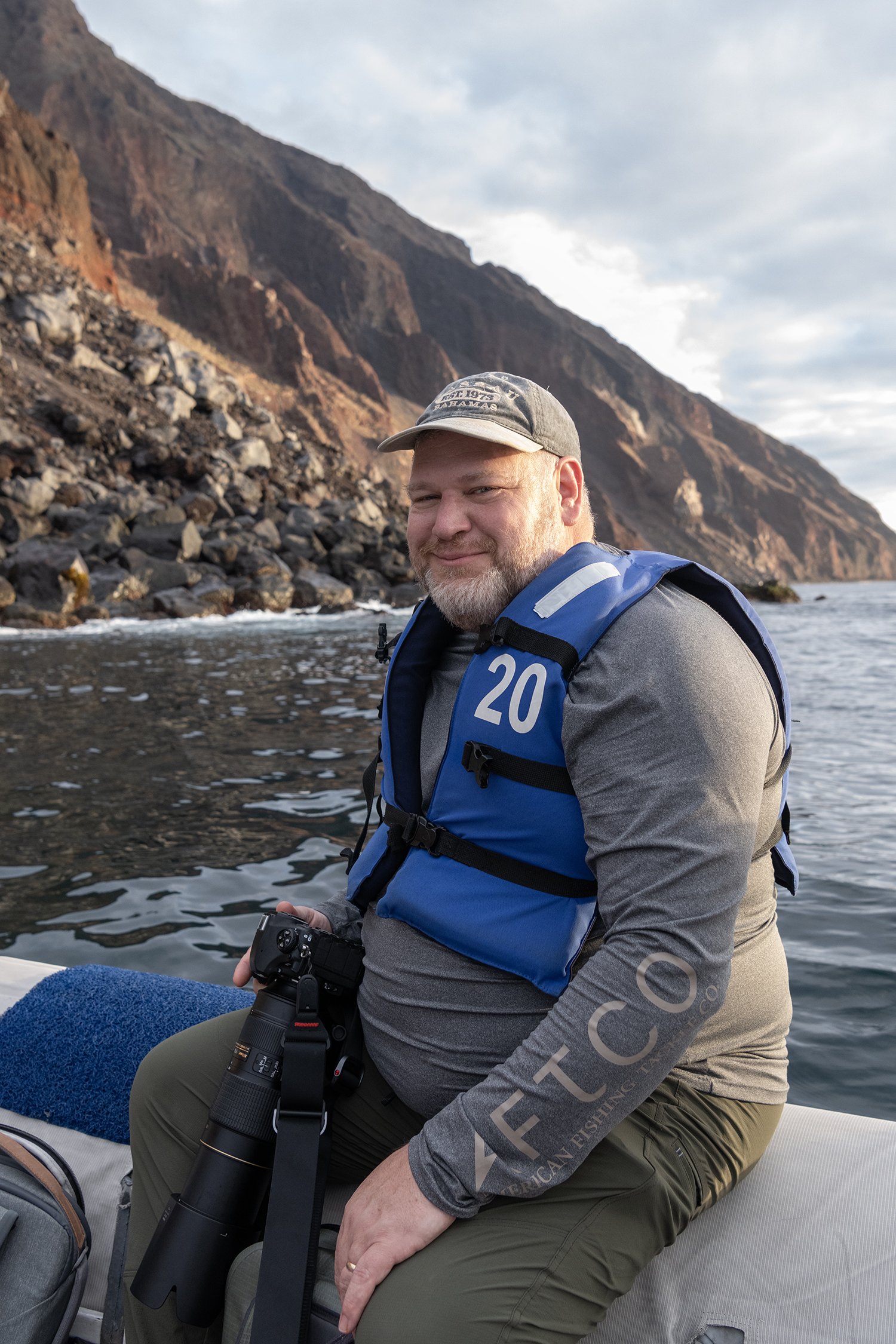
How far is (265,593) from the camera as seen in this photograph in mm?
24281

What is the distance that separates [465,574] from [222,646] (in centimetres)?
1595

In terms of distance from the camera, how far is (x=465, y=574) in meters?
1.88

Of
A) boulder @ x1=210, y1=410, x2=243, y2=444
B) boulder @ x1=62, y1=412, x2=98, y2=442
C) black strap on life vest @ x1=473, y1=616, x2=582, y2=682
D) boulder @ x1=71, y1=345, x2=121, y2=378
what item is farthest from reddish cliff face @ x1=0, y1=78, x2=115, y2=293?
black strap on life vest @ x1=473, y1=616, x2=582, y2=682

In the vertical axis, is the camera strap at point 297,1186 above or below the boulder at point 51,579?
below

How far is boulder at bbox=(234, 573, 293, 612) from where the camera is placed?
2406 cm

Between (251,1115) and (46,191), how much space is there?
5922 centimetres

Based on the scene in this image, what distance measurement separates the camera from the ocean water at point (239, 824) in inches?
165

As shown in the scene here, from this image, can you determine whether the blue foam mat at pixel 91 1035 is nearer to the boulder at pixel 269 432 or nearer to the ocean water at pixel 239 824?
the ocean water at pixel 239 824

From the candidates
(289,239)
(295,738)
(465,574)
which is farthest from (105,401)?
(289,239)

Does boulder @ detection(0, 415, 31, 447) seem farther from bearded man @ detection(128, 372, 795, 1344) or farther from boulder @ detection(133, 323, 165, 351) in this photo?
bearded man @ detection(128, 372, 795, 1344)

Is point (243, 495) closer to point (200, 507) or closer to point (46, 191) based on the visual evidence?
point (200, 507)

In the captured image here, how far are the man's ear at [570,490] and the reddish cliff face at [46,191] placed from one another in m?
54.1

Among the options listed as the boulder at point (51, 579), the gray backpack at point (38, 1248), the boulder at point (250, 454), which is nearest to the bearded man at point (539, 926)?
the gray backpack at point (38, 1248)

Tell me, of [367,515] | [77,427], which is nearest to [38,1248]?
[77,427]
